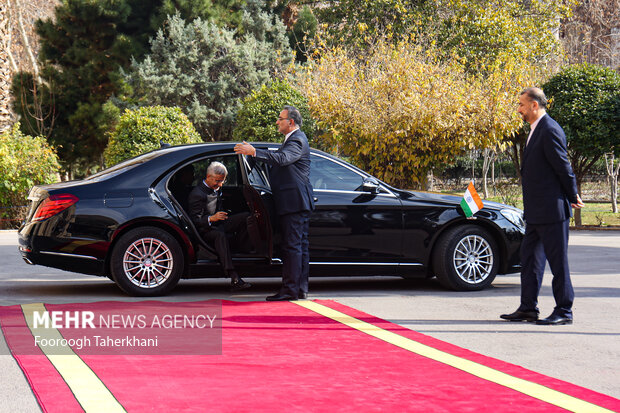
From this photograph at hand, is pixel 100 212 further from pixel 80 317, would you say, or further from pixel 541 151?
pixel 541 151

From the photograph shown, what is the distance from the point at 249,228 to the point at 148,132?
1372cm

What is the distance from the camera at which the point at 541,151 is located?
7.26 meters

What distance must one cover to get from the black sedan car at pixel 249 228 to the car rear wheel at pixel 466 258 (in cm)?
1

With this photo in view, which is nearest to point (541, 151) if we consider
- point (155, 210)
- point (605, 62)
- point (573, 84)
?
point (155, 210)

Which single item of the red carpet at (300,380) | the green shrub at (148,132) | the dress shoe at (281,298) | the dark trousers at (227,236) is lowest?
the red carpet at (300,380)

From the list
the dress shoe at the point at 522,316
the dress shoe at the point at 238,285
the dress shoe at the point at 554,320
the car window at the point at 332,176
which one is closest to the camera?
the dress shoe at the point at 554,320

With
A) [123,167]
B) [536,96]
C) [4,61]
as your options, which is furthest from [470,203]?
[4,61]

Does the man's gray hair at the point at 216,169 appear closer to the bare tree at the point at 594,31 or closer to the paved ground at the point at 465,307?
the paved ground at the point at 465,307

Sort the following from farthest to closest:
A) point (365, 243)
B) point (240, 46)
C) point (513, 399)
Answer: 1. point (240, 46)
2. point (365, 243)
3. point (513, 399)

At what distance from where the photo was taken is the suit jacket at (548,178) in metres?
7.14

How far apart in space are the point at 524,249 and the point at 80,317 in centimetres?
409

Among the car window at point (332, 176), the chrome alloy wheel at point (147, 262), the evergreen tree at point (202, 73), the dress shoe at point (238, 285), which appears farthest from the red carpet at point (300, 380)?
the evergreen tree at point (202, 73)

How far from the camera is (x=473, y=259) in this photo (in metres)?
9.20

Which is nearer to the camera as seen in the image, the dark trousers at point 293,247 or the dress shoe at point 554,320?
the dress shoe at point 554,320
